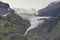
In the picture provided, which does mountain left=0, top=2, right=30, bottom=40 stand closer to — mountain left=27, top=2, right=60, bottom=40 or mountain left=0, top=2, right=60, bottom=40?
mountain left=0, top=2, right=60, bottom=40

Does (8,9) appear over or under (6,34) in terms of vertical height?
over

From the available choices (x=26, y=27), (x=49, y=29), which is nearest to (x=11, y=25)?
(x=26, y=27)

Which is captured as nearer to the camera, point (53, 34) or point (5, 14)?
point (53, 34)

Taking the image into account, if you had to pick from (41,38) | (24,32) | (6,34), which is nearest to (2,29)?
(6,34)

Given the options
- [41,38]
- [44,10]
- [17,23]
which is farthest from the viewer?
[44,10]

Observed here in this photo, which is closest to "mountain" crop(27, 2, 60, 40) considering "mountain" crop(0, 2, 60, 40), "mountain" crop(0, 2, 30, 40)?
"mountain" crop(0, 2, 60, 40)

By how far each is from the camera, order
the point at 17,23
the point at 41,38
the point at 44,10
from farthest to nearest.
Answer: the point at 44,10 → the point at 17,23 → the point at 41,38

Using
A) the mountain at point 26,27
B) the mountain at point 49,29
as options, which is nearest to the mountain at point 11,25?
the mountain at point 26,27

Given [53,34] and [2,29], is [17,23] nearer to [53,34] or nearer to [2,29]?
[2,29]

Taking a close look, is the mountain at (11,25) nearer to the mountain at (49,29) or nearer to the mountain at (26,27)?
the mountain at (26,27)

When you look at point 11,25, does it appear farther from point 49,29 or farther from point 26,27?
point 49,29
